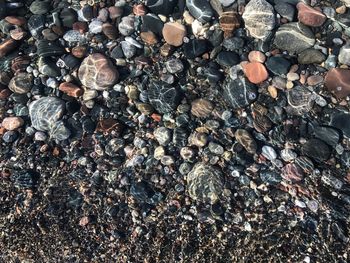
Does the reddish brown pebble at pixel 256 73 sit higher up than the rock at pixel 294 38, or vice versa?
the rock at pixel 294 38

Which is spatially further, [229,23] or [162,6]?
[162,6]

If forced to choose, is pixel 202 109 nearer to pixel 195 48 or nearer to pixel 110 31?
pixel 195 48

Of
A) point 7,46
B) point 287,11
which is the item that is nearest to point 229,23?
point 287,11

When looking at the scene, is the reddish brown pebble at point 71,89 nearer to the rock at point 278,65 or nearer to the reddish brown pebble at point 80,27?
the reddish brown pebble at point 80,27

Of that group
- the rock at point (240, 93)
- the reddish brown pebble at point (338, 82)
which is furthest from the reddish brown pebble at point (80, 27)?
the reddish brown pebble at point (338, 82)

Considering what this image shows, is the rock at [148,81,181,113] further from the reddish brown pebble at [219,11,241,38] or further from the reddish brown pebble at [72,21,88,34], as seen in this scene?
the reddish brown pebble at [72,21,88,34]

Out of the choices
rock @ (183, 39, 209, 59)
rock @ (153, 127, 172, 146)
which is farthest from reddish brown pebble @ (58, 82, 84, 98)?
rock @ (183, 39, 209, 59)
